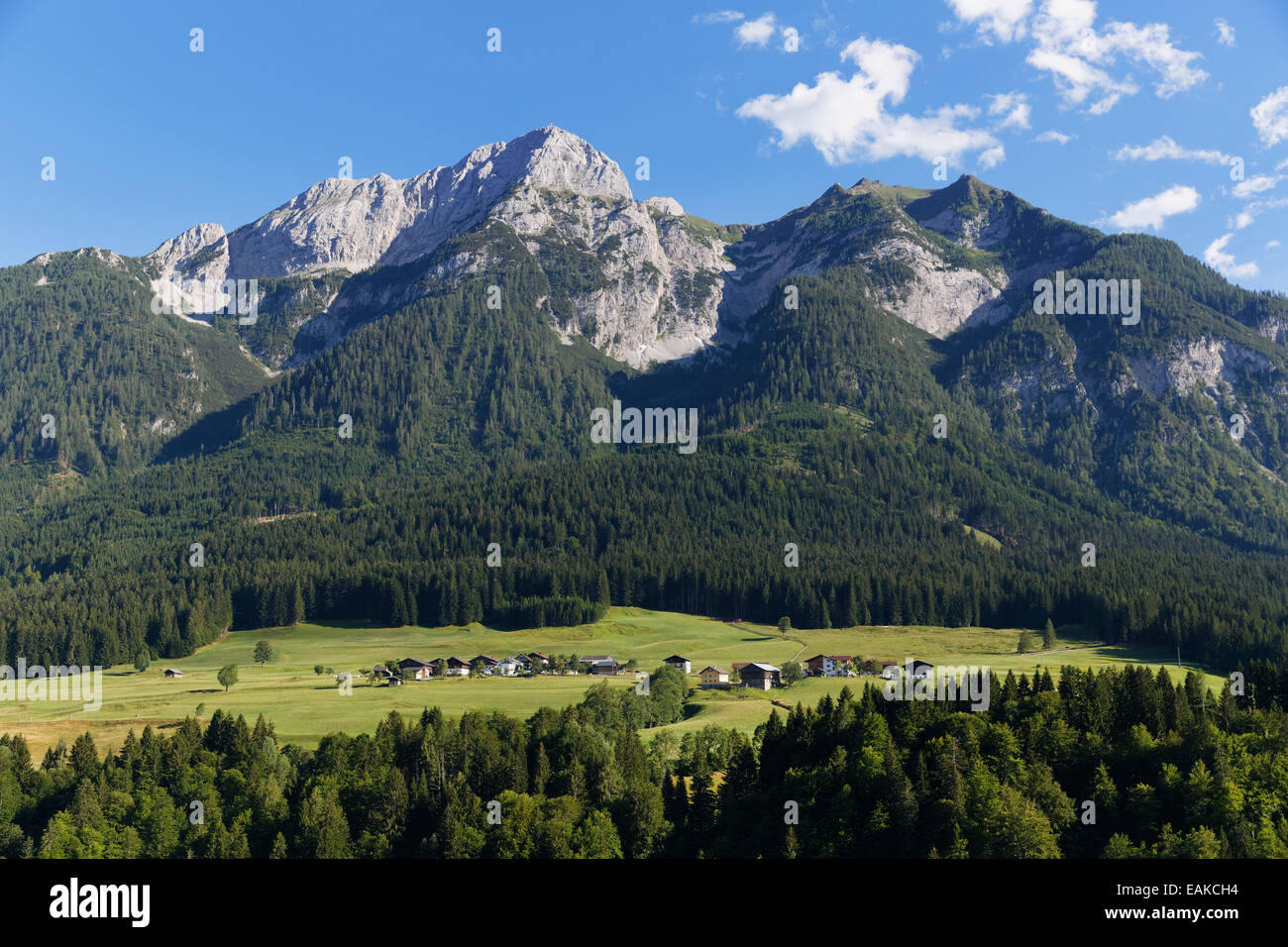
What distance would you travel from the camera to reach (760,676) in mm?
152500

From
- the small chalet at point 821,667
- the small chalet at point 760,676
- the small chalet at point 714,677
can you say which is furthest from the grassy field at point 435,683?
the small chalet at point 714,677

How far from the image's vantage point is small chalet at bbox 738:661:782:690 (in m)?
151

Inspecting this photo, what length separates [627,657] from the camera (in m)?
174

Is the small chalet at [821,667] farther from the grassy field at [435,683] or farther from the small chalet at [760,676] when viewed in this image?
the small chalet at [760,676]

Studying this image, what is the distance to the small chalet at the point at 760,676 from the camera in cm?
15075

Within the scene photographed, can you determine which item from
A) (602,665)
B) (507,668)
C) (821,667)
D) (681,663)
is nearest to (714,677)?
(681,663)

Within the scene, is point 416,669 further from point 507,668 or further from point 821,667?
point 821,667

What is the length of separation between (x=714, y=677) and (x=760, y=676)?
7463 millimetres

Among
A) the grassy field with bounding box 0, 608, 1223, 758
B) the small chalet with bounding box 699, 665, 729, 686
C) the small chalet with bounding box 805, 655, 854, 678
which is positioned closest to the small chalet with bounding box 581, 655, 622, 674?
the grassy field with bounding box 0, 608, 1223, 758

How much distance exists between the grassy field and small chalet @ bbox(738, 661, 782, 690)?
5.35 m
